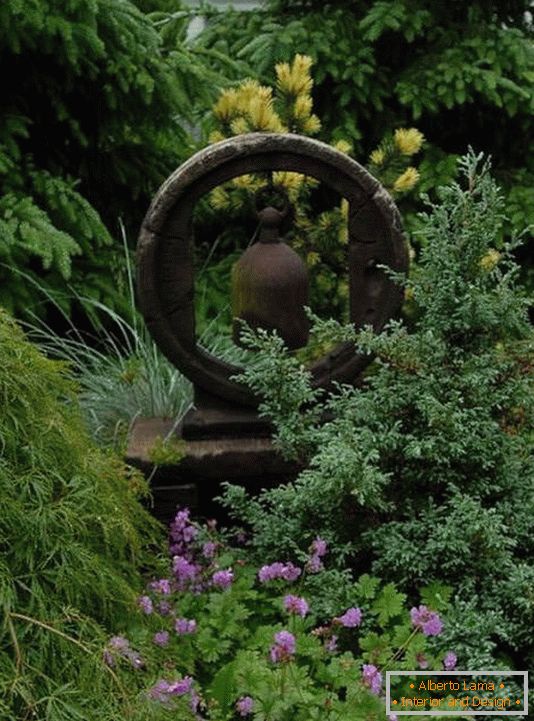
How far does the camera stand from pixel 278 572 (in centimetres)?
305

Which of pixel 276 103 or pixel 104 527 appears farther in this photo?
pixel 276 103

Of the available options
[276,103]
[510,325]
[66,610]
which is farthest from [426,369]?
[276,103]

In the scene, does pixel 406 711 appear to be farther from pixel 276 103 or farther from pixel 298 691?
pixel 276 103

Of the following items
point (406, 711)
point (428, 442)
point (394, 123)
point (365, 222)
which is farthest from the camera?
point (394, 123)

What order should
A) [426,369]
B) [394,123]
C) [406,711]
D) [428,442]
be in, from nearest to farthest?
[406,711] → [428,442] → [426,369] → [394,123]

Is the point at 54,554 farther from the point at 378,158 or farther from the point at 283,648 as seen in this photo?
the point at 378,158

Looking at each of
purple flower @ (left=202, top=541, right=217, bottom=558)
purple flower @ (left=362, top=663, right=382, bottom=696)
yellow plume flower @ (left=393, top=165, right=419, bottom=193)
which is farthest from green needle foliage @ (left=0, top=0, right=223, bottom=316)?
purple flower @ (left=362, top=663, right=382, bottom=696)

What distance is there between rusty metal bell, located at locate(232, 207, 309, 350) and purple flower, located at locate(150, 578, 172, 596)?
105 cm

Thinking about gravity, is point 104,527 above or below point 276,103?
below

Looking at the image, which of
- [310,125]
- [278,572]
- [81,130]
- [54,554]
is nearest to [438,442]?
[278,572]

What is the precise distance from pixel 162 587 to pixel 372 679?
70 cm

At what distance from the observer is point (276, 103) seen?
5.21 meters

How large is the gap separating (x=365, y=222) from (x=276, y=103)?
5.00ft

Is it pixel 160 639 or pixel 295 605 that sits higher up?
pixel 295 605
